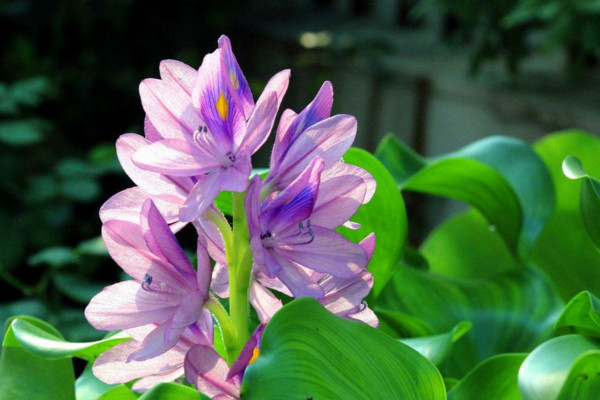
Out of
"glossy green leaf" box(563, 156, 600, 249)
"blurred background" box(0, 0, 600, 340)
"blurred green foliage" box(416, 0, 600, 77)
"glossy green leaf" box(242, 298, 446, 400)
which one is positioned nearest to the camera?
"glossy green leaf" box(242, 298, 446, 400)

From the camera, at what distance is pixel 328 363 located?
335 mm

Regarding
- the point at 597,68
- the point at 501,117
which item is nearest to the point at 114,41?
the point at 501,117

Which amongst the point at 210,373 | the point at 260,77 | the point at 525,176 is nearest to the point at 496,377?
the point at 210,373

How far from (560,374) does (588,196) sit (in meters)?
0.13

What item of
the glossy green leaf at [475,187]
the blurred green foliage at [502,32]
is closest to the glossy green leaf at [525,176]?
the glossy green leaf at [475,187]

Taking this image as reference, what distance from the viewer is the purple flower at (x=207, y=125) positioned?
1.09ft

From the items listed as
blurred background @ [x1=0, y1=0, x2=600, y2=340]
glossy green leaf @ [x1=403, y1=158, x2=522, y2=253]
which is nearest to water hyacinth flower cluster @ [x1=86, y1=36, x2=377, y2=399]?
glossy green leaf @ [x1=403, y1=158, x2=522, y2=253]

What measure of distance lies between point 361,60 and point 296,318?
2.28 meters

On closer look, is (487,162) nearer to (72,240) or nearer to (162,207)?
(162,207)

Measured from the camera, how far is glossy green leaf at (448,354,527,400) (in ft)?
1.37

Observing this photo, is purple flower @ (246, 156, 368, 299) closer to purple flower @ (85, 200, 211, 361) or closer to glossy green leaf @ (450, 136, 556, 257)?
purple flower @ (85, 200, 211, 361)

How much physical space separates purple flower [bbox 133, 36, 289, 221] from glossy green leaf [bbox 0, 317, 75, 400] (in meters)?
0.15

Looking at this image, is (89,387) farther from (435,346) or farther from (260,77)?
(260,77)

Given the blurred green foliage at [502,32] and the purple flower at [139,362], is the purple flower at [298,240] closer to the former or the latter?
the purple flower at [139,362]
